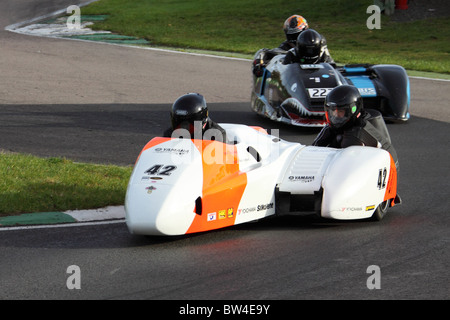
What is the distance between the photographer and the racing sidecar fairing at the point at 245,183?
7.24 m

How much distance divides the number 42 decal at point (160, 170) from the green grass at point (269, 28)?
13213 millimetres

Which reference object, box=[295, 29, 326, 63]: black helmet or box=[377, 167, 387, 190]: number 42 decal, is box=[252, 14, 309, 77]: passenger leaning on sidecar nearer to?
box=[295, 29, 326, 63]: black helmet

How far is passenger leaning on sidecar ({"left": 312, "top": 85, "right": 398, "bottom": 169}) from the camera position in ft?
28.9

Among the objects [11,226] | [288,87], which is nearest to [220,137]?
[11,226]

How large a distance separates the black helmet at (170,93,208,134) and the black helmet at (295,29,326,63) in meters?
5.61

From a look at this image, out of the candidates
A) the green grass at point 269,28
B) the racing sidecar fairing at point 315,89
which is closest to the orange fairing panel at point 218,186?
the racing sidecar fairing at point 315,89

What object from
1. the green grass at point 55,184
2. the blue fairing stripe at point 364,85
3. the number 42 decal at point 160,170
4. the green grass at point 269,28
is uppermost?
the number 42 decal at point 160,170

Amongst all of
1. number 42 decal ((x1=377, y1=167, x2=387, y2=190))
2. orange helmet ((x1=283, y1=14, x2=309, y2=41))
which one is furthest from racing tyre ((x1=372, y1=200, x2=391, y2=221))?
orange helmet ((x1=283, y1=14, x2=309, y2=41))

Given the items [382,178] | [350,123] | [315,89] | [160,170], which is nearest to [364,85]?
[315,89]

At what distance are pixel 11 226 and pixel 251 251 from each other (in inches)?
93.8

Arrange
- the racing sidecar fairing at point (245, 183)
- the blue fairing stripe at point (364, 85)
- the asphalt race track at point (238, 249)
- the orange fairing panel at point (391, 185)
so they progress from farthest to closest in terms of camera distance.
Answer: the blue fairing stripe at point (364, 85)
the orange fairing panel at point (391, 185)
the racing sidecar fairing at point (245, 183)
the asphalt race track at point (238, 249)

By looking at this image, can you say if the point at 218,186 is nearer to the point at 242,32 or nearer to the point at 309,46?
the point at 309,46

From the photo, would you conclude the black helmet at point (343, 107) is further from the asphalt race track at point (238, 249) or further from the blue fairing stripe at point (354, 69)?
the blue fairing stripe at point (354, 69)
